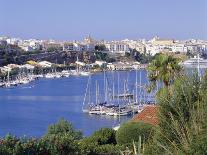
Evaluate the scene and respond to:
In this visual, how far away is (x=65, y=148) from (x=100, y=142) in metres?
1.97

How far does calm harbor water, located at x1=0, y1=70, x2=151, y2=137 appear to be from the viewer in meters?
21.1

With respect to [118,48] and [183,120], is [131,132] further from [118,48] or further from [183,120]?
[118,48]

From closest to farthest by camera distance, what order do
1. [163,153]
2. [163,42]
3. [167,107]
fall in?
[163,153] < [167,107] < [163,42]

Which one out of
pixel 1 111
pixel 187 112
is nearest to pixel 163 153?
pixel 187 112

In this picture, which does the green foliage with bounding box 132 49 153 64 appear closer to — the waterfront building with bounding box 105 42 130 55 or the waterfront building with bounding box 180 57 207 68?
the waterfront building with bounding box 105 42 130 55

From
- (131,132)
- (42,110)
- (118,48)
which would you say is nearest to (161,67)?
(131,132)

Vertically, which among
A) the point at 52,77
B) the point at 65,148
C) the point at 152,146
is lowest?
the point at 52,77

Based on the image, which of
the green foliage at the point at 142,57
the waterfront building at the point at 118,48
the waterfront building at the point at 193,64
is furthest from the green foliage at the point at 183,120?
the waterfront building at the point at 118,48

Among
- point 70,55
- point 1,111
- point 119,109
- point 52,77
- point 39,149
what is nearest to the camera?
point 39,149

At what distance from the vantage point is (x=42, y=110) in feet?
89.0

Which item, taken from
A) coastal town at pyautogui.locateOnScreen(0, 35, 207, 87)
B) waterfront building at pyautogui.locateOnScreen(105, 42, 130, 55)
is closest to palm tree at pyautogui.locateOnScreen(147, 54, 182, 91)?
coastal town at pyautogui.locateOnScreen(0, 35, 207, 87)

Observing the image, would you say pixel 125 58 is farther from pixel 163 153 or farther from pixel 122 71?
pixel 163 153

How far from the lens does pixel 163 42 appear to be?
80.2 metres

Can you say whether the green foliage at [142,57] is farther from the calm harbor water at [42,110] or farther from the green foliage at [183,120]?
Result: the green foliage at [183,120]
